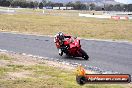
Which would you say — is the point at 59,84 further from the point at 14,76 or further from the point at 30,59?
the point at 30,59

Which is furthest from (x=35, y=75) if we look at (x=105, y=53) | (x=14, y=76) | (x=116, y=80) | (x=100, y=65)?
(x=105, y=53)

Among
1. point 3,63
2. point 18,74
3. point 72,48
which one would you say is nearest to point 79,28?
point 72,48

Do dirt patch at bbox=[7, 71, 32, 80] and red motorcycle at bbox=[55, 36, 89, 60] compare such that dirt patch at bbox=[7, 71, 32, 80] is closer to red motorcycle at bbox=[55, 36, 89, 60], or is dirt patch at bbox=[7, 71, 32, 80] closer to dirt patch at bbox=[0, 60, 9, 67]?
dirt patch at bbox=[0, 60, 9, 67]

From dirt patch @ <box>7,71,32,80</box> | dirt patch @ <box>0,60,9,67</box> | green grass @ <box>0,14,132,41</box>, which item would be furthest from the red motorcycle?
green grass @ <box>0,14,132,41</box>

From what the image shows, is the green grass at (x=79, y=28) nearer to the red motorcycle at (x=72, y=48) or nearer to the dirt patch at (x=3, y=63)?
the red motorcycle at (x=72, y=48)

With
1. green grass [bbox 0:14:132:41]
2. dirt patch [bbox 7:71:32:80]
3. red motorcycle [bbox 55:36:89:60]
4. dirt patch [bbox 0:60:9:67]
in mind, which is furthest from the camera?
green grass [bbox 0:14:132:41]

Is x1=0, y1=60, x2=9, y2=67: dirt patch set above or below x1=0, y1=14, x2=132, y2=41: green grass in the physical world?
above

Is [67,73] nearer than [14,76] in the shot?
No

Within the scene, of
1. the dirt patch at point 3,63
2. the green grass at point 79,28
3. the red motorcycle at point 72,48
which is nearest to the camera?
the dirt patch at point 3,63

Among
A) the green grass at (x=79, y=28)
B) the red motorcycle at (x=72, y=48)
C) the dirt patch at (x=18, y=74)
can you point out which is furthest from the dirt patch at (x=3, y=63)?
the green grass at (x=79, y=28)

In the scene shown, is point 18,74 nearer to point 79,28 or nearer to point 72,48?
point 72,48

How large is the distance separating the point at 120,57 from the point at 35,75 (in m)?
6.43

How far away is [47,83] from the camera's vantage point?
10.4 meters

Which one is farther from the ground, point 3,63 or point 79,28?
point 3,63
